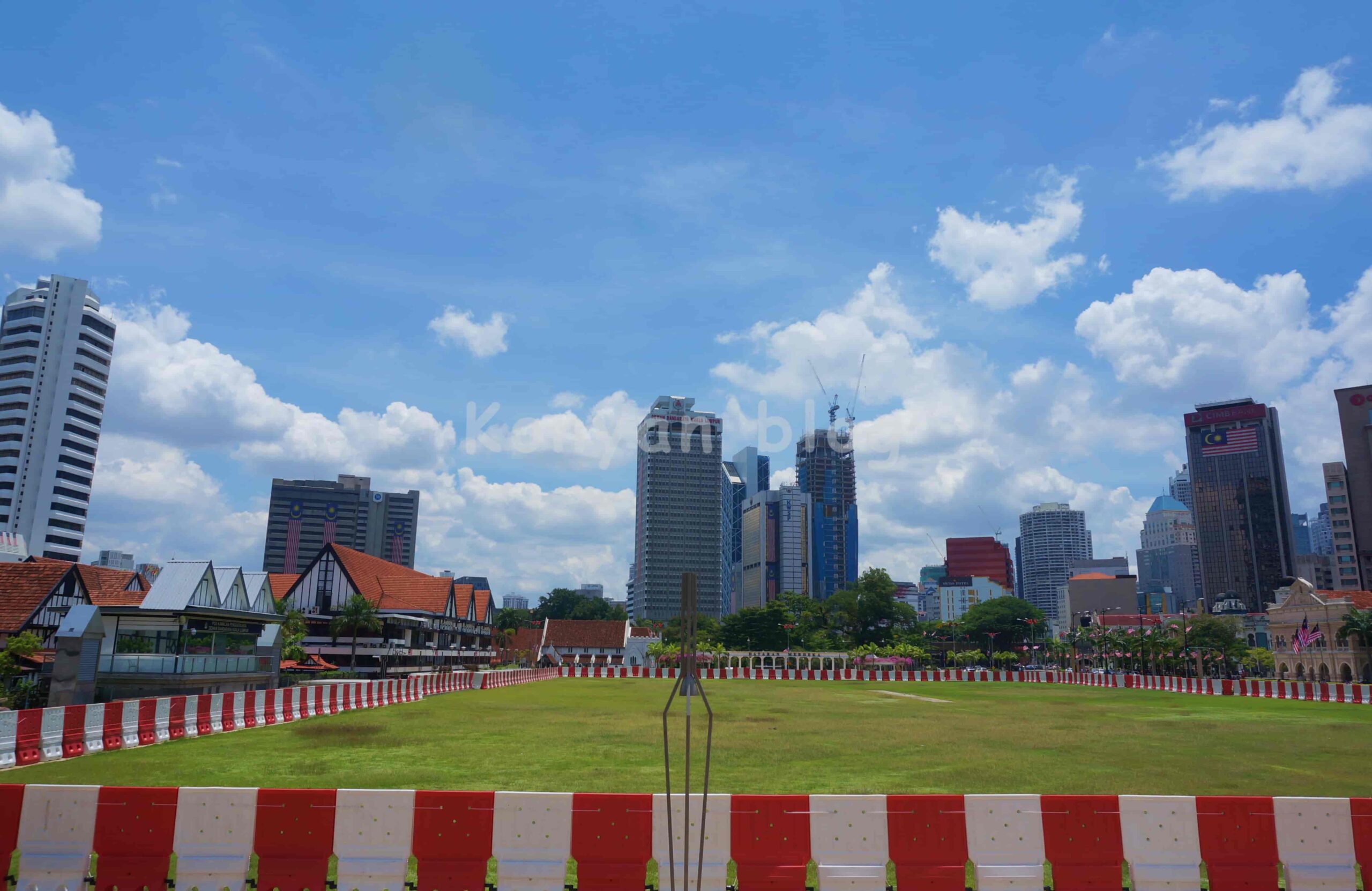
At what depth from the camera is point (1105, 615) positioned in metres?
194

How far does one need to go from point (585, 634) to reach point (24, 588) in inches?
3584

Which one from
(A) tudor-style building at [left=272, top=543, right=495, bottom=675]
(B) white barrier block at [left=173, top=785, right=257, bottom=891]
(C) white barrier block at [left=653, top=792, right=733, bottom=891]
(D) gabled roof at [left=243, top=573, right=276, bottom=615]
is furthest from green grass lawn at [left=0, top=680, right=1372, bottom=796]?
(A) tudor-style building at [left=272, top=543, right=495, bottom=675]

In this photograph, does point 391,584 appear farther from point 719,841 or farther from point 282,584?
point 719,841

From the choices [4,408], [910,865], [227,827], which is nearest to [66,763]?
[227,827]

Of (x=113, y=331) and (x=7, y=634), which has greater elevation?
(x=113, y=331)

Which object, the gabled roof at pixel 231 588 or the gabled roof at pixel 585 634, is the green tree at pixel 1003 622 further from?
the gabled roof at pixel 231 588

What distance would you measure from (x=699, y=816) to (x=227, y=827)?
419 cm

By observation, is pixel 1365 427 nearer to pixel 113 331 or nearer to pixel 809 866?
pixel 809 866

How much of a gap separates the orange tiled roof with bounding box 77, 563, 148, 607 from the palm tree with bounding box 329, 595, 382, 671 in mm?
15835

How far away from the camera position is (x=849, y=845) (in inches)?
313

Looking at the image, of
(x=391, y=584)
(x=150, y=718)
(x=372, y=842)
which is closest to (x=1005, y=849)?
(x=372, y=842)

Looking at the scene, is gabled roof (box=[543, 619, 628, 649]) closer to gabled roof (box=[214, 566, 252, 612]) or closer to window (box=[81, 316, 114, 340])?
window (box=[81, 316, 114, 340])

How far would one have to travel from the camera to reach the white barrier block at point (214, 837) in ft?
26.2

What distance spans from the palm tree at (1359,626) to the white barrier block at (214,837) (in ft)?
334
